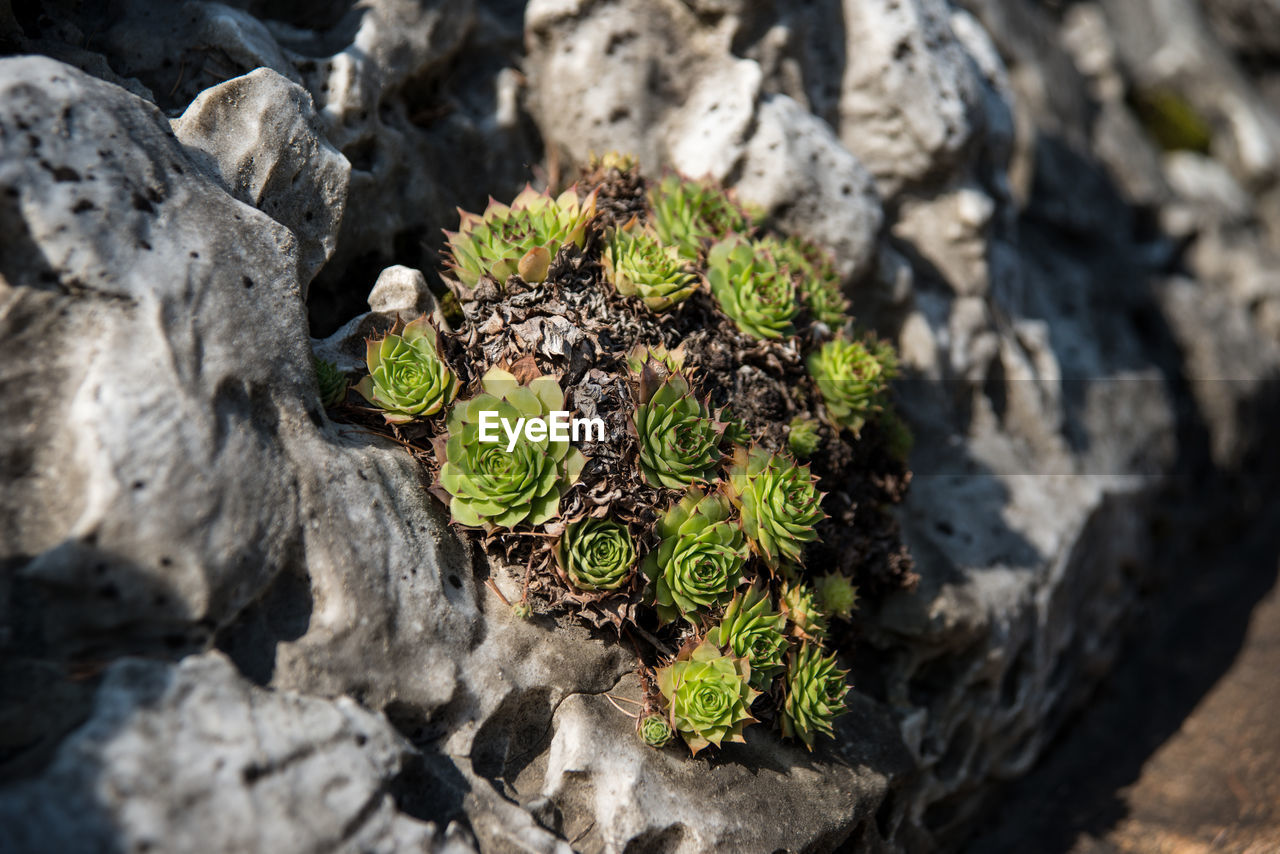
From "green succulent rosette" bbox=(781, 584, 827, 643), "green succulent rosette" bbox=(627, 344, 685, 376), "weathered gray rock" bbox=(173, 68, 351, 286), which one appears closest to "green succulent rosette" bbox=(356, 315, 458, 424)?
"weathered gray rock" bbox=(173, 68, 351, 286)

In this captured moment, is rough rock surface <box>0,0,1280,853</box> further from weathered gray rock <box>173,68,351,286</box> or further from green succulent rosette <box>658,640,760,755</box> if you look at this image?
green succulent rosette <box>658,640,760,755</box>

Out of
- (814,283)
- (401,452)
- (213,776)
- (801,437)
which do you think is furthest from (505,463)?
(814,283)

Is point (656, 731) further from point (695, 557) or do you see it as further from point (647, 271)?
point (647, 271)

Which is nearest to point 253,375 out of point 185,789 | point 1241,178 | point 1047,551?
point 185,789

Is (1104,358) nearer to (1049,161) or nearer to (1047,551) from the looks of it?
(1049,161)

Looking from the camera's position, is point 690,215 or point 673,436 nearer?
point 673,436

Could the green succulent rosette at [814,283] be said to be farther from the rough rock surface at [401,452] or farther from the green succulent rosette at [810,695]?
the green succulent rosette at [810,695]
